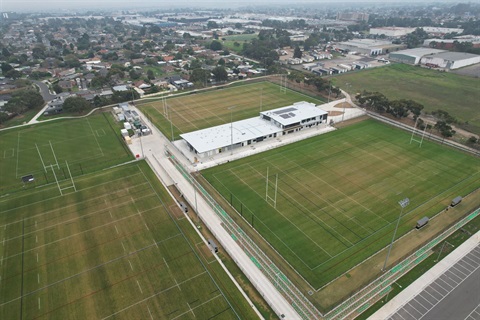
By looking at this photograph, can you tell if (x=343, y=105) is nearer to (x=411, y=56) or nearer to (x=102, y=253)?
(x=102, y=253)

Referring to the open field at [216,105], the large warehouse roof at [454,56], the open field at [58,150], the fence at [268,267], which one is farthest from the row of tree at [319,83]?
the large warehouse roof at [454,56]

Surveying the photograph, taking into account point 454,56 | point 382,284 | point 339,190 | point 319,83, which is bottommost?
point 382,284

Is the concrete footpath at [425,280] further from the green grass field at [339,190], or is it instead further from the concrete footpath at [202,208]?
the concrete footpath at [202,208]

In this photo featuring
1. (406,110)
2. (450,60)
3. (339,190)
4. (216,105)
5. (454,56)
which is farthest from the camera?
(454,56)

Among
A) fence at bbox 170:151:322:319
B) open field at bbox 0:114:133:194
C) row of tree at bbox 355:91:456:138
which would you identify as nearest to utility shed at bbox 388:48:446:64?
row of tree at bbox 355:91:456:138

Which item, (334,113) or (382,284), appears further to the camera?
(334,113)

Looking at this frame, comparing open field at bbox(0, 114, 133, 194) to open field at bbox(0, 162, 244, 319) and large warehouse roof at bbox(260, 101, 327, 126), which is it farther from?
large warehouse roof at bbox(260, 101, 327, 126)

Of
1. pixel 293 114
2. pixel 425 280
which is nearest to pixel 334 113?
pixel 293 114
